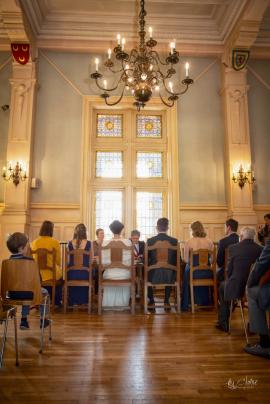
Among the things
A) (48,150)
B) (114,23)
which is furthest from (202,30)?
(48,150)

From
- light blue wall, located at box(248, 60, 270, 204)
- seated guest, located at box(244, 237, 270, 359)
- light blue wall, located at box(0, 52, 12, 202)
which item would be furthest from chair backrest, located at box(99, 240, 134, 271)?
light blue wall, located at box(248, 60, 270, 204)

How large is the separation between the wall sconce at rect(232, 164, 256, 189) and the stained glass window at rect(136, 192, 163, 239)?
1.75 meters

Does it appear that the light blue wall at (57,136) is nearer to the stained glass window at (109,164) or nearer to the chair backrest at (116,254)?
the stained glass window at (109,164)

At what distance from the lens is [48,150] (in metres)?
7.74

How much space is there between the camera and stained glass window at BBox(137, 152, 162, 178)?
8.18m

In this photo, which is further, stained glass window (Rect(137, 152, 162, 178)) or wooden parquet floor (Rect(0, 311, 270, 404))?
stained glass window (Rect(137, 152, 162, 178))

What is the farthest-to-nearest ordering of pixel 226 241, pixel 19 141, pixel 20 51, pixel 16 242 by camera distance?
pixel 19 141
pixel 20 51
pixel 226 241
pixel 16 242

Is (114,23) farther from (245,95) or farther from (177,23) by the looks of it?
(245,95)

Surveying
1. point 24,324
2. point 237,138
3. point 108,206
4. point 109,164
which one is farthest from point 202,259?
point 109,164

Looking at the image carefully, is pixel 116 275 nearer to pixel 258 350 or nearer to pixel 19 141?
pixel 258 350

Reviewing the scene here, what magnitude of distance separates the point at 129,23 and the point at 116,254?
5.71 meters

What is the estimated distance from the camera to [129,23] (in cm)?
777

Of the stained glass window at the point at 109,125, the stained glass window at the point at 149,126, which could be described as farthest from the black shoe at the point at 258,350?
the stained glass window at the point at 109,125

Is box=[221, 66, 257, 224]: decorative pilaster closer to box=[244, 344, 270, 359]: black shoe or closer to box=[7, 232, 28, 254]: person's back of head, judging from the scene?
box=[244, 344, 270, 359]: black shoe
